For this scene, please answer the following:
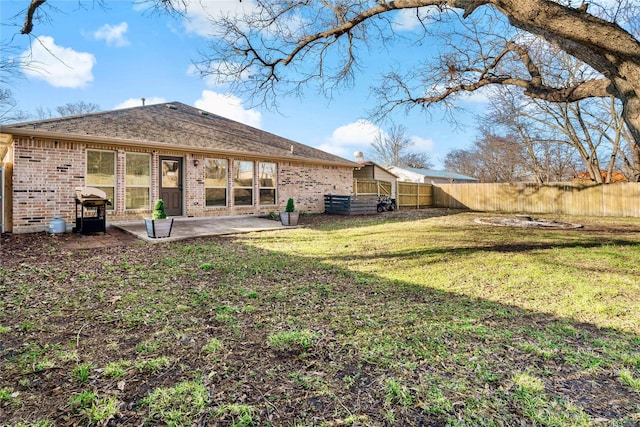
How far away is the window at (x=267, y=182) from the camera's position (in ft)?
41.5

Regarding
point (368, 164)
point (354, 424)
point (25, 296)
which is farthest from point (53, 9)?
point (368, 164)

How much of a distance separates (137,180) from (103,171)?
890 millimetres

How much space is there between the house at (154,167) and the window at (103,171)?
24 mm

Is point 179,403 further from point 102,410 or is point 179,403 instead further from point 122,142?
point 122,142

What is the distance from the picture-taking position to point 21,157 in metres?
7.82

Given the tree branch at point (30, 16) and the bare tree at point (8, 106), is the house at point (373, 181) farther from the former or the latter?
the bare tree at point (8, 106)

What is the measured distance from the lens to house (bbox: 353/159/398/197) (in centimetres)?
1742

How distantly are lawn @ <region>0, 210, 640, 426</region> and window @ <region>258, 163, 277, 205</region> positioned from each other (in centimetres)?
727

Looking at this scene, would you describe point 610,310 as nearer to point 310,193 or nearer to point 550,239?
point 550,239

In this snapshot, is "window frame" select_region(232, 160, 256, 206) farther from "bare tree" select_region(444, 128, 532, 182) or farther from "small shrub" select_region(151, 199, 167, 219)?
"bare tree" select_region(444, 128, 532, 182)

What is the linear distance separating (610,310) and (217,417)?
159 inches

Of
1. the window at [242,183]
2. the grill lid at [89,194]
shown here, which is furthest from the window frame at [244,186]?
the grill lid at [89,194]

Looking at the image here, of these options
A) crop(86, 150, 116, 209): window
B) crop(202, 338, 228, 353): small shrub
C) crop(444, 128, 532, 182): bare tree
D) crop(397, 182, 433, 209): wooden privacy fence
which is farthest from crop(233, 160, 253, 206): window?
crop(444, 128, 532, 182): bare tree

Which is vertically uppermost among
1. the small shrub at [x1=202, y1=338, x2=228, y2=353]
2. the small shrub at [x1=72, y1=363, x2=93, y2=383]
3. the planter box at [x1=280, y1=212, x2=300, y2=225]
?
the planter box at [x1=280, y1=212, x2=300, y2=225]
